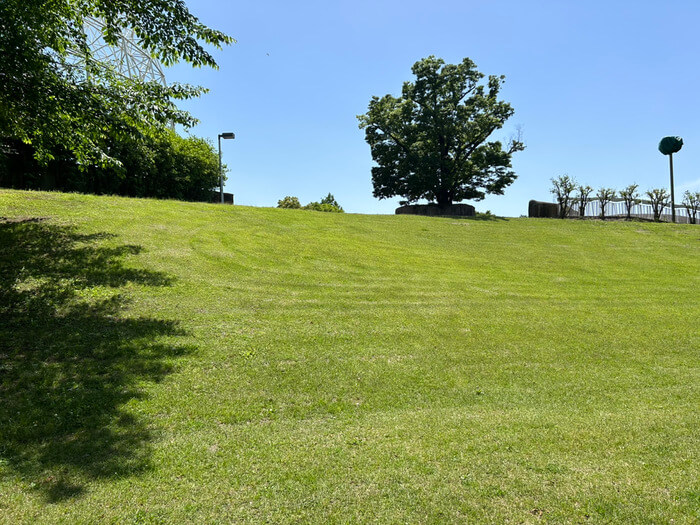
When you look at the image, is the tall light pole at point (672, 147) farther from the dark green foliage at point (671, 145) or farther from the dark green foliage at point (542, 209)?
the dark green foliage at point (542, 209)

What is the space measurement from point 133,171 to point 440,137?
958 inches

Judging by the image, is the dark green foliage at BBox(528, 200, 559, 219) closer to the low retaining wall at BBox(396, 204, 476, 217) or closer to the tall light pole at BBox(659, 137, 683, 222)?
the low retaining wall at BBox(396, 204, 476, 217)

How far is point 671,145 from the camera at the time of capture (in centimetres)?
3419

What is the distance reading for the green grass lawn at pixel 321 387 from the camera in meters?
3.69

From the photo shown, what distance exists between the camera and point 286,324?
8.51 meters

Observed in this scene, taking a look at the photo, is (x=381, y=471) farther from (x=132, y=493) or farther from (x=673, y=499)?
(x=673, y=499)

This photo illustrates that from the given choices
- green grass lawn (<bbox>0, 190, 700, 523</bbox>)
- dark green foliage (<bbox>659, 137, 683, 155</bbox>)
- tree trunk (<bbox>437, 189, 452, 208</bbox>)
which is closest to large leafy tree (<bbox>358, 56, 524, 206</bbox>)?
tree trunk (<bbox>437, 189, 452, 208</bbox>)

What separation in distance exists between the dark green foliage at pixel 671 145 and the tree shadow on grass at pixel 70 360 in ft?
133

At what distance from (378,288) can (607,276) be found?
361 inches

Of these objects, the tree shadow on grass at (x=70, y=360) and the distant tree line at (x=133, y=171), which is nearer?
the tree shadow on grass at (x=70, y=360)

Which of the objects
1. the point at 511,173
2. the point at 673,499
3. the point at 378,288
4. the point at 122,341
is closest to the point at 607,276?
the point at 378,288

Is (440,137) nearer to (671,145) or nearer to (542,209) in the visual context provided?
(542,209)

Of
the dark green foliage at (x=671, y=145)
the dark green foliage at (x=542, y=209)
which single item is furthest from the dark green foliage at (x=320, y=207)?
the dark green foliage at (x=671, y=145)

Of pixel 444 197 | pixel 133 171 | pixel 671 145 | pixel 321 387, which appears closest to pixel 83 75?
pixel 321 387
